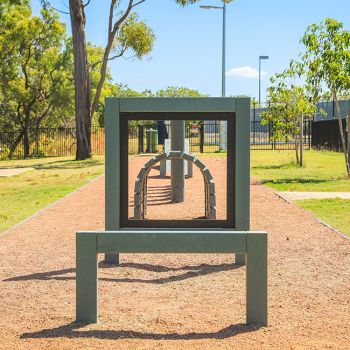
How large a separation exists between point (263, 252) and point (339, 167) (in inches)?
784

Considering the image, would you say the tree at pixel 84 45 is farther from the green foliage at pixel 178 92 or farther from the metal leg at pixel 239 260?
the green foliage at pixel 178 92

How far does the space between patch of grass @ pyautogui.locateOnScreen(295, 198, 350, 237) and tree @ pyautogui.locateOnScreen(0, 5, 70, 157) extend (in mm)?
26844

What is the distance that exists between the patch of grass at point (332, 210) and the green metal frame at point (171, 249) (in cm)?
486

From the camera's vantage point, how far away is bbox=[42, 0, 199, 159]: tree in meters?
29.7

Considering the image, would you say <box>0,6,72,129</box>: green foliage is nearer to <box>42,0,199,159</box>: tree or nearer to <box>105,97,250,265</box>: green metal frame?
<box>42,0,199,159</box>: tree

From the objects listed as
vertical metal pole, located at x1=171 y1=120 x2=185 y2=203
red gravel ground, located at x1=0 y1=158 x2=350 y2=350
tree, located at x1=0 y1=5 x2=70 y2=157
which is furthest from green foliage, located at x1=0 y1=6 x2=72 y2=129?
red gravel ground, located at x1=0 y1=158 x2=350 y2=350

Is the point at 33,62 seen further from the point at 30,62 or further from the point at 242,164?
the point at 242,164

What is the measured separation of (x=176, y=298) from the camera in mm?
6176

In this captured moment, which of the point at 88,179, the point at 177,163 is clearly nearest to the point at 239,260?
the point at 177,163

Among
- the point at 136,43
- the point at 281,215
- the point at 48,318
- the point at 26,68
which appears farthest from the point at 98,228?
the point at 26,68

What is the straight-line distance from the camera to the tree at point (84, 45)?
97.3 feet

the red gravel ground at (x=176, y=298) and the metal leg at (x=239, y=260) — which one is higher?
the metal leg at (x=239, y=260)

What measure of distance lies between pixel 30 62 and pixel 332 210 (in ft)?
97.9

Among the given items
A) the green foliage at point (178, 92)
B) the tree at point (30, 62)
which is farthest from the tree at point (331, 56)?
the green foliage at point (178, 92)
